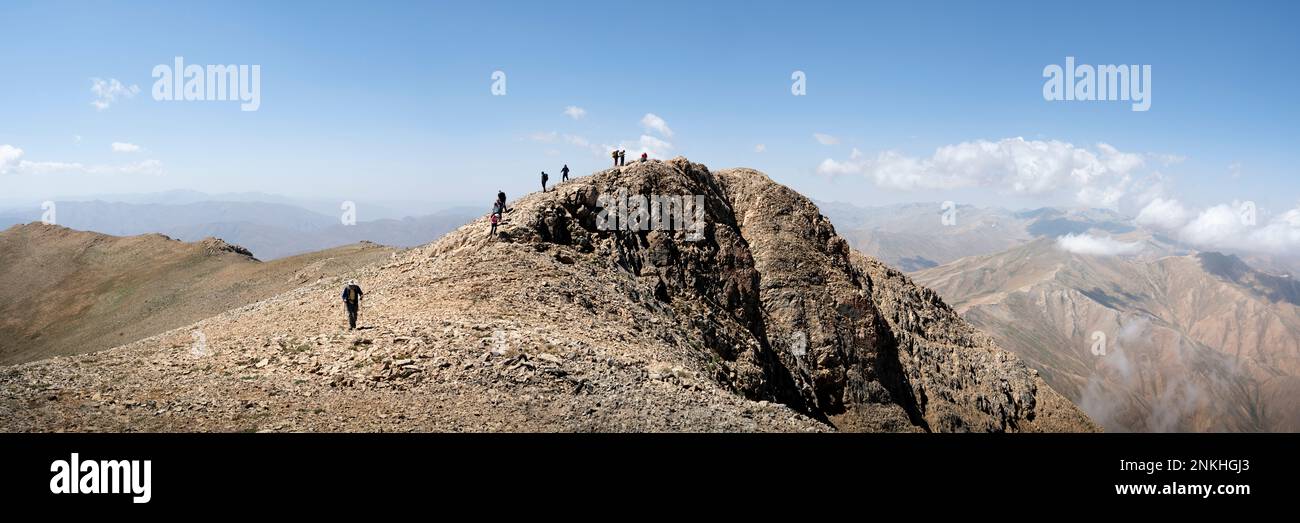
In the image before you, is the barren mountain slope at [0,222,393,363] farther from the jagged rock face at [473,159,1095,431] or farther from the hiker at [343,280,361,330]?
the hiker at [343,280,361,330]

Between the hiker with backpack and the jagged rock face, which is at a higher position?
the hiker with backpack

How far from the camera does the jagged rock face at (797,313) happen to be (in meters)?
38.7

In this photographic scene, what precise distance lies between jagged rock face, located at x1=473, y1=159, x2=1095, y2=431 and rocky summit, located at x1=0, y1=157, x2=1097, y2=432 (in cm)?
19

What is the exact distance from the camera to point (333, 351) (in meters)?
21.1

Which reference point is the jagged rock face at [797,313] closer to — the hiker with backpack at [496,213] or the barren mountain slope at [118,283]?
the hiker with backpack at [496,213]

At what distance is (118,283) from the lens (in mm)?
80250

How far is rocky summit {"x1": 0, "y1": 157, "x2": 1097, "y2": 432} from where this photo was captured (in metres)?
17.5

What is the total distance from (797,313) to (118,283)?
309 ft

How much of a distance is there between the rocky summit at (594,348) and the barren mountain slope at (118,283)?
37.5 metres
